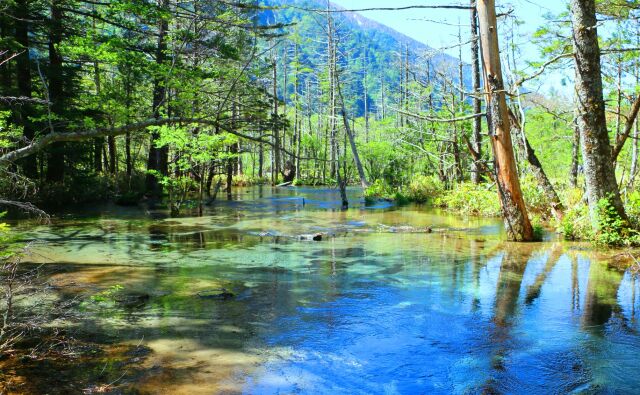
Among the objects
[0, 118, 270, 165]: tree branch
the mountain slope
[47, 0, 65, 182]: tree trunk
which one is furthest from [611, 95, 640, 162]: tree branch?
[47, 0, 65, 182]: tree trunk

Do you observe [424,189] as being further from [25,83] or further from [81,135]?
[81,135]

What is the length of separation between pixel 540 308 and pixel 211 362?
166 inches

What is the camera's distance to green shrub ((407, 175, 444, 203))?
22519 millimetres

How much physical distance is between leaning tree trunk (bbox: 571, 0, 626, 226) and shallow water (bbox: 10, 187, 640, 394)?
1370 millimetres

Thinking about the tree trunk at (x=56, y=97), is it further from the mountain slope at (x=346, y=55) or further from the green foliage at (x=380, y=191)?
the green foliage at (x=380, y=191)

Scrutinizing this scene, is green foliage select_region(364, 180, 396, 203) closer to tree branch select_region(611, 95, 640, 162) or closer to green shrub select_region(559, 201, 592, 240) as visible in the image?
green shrub select_region(559, 201, 592, 240)

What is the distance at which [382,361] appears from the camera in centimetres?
454

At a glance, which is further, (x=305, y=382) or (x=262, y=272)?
(x=262, y=272)

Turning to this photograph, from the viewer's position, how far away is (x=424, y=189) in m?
23.1

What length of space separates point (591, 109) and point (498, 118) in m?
1.73

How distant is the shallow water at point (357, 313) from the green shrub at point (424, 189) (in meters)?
11.0

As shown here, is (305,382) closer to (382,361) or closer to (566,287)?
(382,361)

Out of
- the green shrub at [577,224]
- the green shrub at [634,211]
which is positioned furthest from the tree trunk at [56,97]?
the green shrub at [634,211]

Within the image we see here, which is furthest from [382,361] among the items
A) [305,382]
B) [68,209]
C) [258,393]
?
[68,209]
